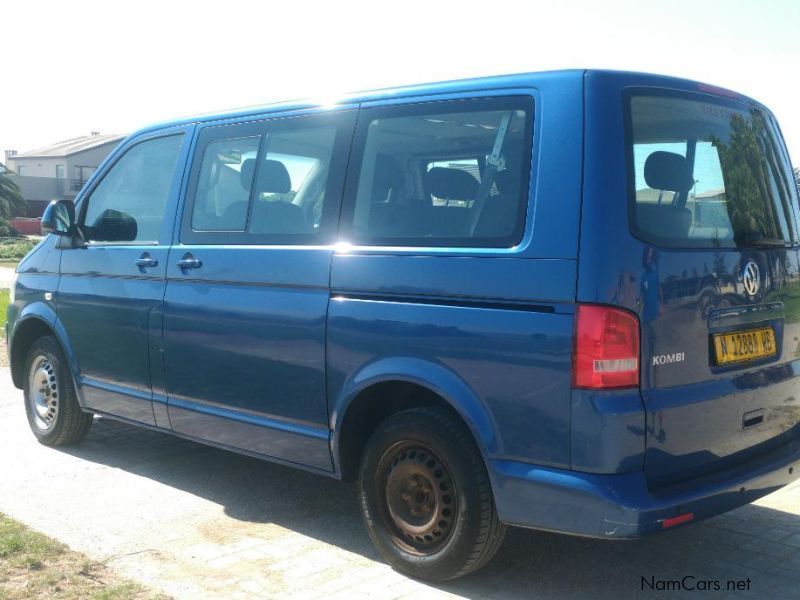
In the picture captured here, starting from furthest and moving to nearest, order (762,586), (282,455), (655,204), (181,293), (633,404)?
(181,293) → (282,455) → (762,586) → (655,204) → (633,404)

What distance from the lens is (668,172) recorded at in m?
3.99

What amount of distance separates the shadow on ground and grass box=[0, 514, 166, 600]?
991 millimetres

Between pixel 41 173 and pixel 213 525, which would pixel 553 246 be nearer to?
pixel 213 525

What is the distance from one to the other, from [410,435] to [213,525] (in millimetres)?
1488

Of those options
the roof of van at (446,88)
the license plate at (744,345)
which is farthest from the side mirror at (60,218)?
the license plate at (744,345)

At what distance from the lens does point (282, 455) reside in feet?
16.0

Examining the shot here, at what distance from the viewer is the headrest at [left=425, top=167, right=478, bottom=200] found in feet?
13.4

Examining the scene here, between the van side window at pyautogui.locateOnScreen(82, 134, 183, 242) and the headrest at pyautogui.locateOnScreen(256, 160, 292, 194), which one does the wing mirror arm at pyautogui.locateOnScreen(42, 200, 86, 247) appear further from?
the headrest at pyautogui.locateOnScreen(256, 160, 292, 194)

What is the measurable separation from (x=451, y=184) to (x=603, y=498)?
5.01ft

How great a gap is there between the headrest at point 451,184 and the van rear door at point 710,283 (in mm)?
718

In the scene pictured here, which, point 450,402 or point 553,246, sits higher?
point 553,246

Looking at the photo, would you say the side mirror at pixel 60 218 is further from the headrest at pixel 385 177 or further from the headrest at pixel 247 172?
the headrest at pixel 385 177

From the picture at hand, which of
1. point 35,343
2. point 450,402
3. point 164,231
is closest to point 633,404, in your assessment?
point 450,402

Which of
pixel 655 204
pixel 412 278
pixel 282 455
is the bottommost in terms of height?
pixel 282 455
